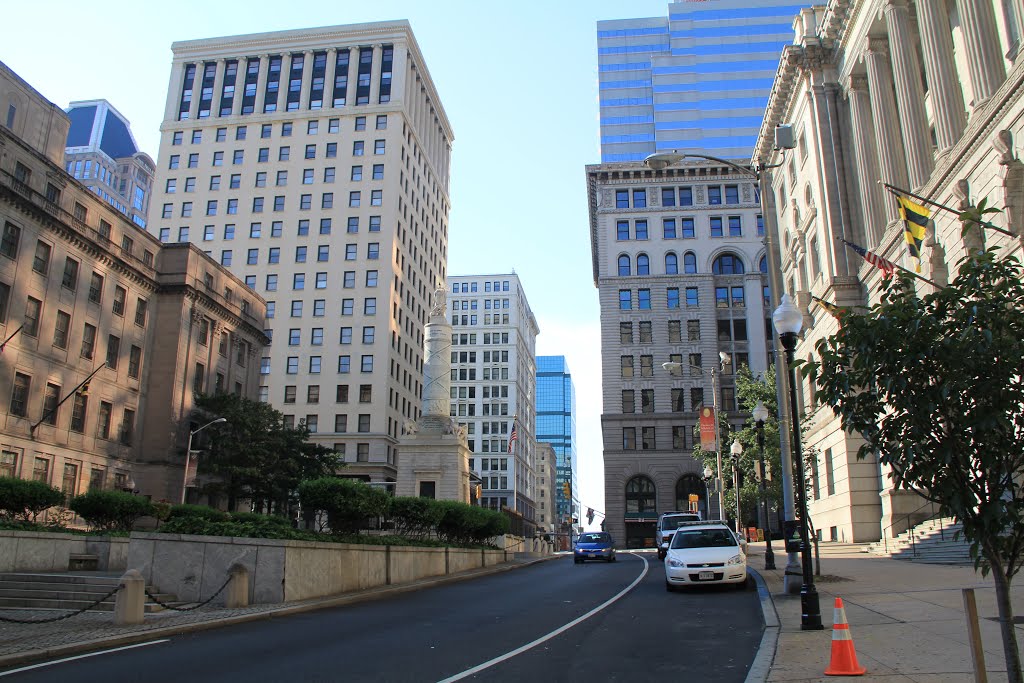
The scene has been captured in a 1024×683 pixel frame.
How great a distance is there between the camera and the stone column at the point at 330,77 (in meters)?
96.6

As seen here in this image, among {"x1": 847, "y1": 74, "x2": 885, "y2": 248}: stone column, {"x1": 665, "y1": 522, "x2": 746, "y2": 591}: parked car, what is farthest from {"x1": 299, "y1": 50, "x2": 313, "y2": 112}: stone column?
{"x1": 665, "y1": 522, "x2": 746, "y2": 591}: parked car

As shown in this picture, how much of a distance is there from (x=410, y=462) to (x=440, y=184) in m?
74.3

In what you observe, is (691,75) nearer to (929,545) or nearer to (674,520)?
(674,520)

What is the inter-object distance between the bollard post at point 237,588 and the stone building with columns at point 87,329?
1161 inches

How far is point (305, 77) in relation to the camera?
98.2m

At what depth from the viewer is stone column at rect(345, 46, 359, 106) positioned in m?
96.2

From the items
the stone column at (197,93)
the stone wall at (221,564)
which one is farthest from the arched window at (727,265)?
the stone wall at (221,564)

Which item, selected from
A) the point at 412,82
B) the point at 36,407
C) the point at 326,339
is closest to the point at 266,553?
the point at 36,407

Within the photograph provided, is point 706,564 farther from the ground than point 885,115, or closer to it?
closer to it

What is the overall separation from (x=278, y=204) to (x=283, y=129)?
10.2 m

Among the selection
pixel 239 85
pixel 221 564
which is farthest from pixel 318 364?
pixel 221 564

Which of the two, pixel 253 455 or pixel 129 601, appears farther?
pixel 253 455

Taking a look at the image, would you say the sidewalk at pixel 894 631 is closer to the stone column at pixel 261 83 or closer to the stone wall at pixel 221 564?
the stone wall at pixel 221 564

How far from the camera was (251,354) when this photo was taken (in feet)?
230
